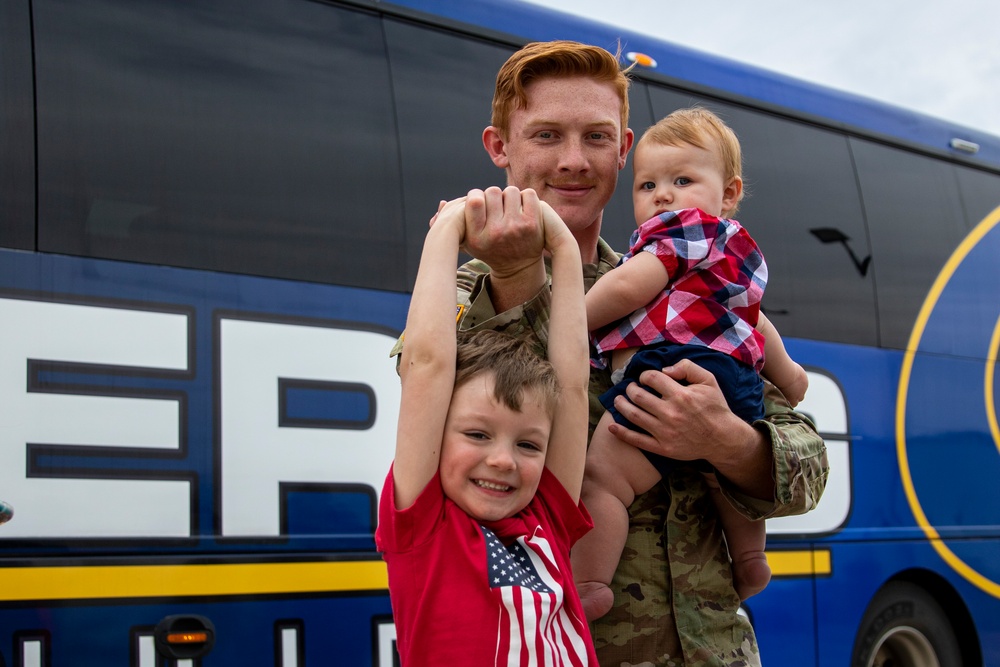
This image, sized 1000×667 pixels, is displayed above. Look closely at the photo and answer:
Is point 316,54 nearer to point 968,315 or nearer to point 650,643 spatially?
point 650,643

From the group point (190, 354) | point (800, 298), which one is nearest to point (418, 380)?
point (190, 354)

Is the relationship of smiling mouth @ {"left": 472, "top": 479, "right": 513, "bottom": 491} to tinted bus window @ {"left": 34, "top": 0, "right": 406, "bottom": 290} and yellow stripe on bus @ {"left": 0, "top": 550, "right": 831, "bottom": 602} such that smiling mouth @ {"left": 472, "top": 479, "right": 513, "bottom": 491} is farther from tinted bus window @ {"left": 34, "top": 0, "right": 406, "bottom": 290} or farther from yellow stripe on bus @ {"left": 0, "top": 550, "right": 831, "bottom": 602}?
tinted bus window @ {"left": 34, "top": 0, "right": 406, "bottom": 290}

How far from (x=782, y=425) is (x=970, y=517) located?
12.3 ft

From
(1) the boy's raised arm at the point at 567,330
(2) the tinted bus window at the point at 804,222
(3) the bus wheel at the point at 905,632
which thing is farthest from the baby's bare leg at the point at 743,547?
(3) the bus wheel at the point at 905,632

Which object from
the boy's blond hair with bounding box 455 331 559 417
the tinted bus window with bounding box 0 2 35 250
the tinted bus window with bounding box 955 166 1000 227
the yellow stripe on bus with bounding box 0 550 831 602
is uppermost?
the tinted bus window with bounding box 955 166 1000 227

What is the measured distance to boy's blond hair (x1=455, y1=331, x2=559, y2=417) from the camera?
1.59 meters

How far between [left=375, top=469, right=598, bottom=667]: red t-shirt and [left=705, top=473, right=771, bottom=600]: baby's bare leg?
0.51m

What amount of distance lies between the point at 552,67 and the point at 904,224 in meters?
4.02

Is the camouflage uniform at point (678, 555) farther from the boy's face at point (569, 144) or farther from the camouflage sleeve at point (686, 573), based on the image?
the boy's face at point (569, 144)

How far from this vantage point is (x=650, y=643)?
183cm

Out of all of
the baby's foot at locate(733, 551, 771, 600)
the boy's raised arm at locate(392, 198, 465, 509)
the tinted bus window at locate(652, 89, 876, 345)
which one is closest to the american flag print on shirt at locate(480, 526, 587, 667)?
the boy's raised arm at locate(392, 198, 465, 509)

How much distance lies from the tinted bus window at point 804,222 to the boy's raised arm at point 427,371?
3.32 meters

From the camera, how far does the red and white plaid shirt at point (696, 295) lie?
1.91 m

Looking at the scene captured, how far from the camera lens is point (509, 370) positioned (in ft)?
5.23
